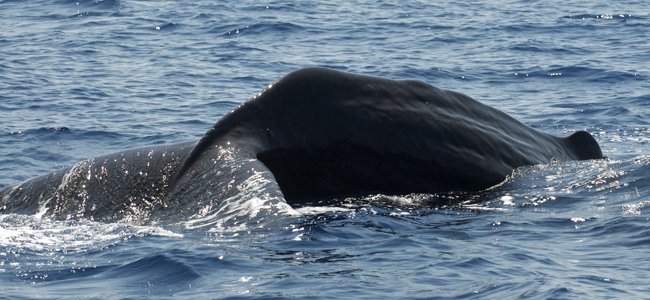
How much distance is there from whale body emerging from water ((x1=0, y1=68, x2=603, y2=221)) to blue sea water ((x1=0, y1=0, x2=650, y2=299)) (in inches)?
12.1

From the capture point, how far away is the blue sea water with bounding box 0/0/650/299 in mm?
5910

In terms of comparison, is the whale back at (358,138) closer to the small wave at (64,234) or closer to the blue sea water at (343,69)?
the blue sea water at (343,69)

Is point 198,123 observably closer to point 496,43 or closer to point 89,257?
point 89,257

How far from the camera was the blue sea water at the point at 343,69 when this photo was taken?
5.91 m

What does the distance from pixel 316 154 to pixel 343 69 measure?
1462 cm

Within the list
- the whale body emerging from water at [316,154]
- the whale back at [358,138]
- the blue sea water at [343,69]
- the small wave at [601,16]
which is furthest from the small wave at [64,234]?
the small wave at [601,16]

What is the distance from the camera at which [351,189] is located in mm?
8250

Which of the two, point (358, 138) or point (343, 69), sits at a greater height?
point (358, 138)

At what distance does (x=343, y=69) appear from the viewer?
2248 cm

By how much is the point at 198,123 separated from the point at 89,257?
34.1 ft

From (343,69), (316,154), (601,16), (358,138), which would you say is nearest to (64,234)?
(316,154)

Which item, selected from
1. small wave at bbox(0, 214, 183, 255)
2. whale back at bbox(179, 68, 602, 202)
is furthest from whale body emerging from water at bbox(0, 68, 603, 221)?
small wave at bbox(0, 214, 183, 255)

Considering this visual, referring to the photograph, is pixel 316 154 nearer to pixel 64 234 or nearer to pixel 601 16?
pixel 64 234

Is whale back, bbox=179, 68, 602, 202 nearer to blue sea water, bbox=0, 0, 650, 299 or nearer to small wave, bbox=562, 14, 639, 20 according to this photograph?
blue sea water, bbox=0, 0, 650, 299
